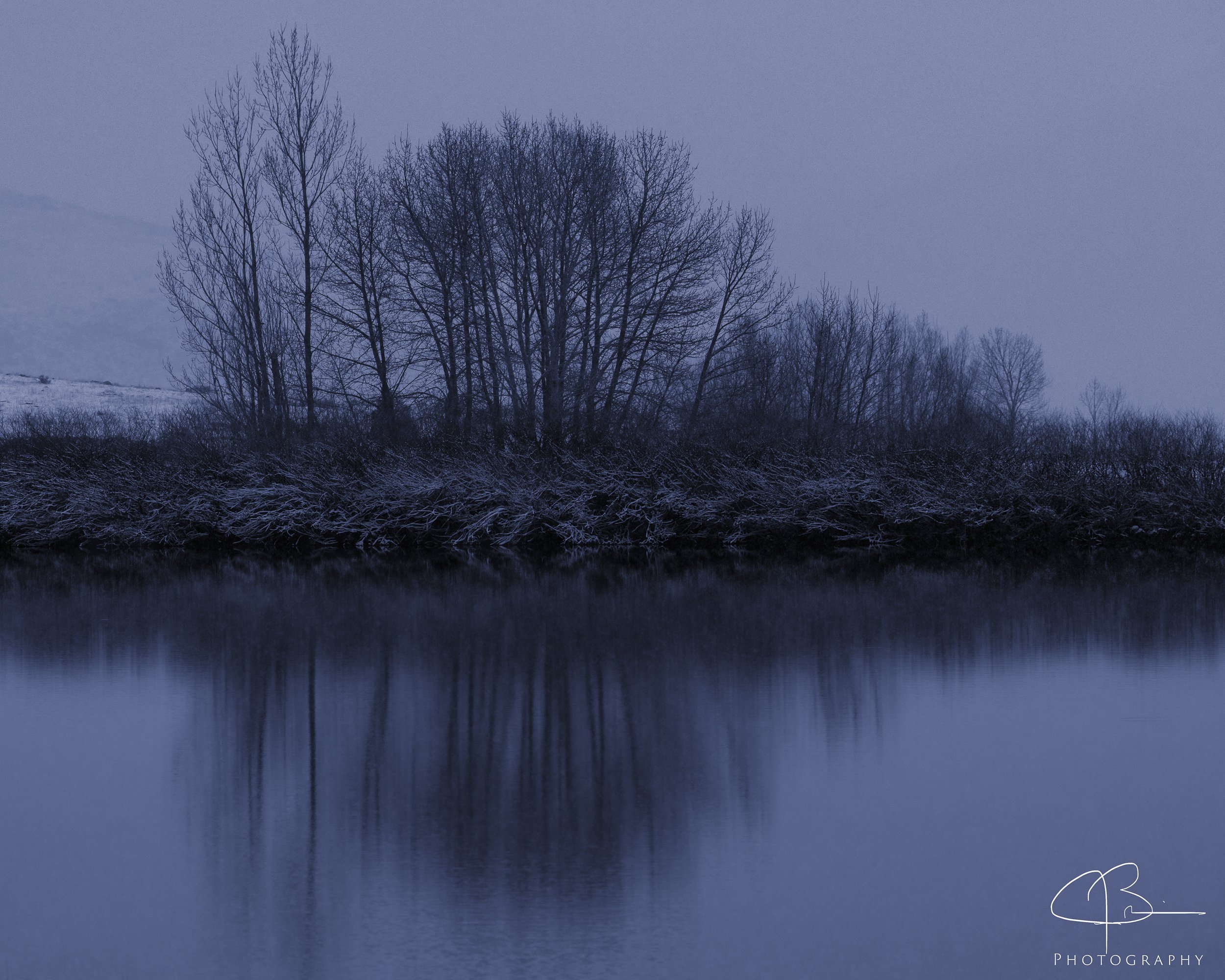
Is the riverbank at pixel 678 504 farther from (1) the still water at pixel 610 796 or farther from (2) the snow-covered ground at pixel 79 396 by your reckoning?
(2) the snow-covered ground at pixel 79 396

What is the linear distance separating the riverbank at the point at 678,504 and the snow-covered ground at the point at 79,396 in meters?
26.2

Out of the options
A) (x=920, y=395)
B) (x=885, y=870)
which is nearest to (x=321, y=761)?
(x=885, y=870)

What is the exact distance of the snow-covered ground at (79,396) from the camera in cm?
5075

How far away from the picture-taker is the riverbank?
22.2 m

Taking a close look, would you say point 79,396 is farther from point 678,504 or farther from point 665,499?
point 678,504

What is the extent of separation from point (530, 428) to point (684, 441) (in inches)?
124

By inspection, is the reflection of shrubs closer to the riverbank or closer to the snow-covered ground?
the riverbank

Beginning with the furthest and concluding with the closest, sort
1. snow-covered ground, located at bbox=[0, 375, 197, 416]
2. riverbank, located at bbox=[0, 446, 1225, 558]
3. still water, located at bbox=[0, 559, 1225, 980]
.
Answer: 1. snow-covered ground, located at bbox=[0, 375, 197, 416]
2. riverbank, located at bbox=[0, 446, 1225, 558]
3. still water, located at bbox=[0, 559, 1225, 980]

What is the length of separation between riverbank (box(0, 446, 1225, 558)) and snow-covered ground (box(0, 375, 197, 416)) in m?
26.2

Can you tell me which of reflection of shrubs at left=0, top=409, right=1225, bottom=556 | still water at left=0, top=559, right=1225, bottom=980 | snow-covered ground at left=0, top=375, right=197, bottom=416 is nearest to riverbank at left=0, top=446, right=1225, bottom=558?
reflection of shrubs at left=0, top=409, right=1225, bottom=556

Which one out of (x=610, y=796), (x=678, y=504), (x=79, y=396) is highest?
(x=79, y=396)

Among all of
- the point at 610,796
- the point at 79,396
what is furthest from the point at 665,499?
the point at 79,396

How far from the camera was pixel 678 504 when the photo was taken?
22469 mm

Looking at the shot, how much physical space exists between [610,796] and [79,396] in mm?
54508
